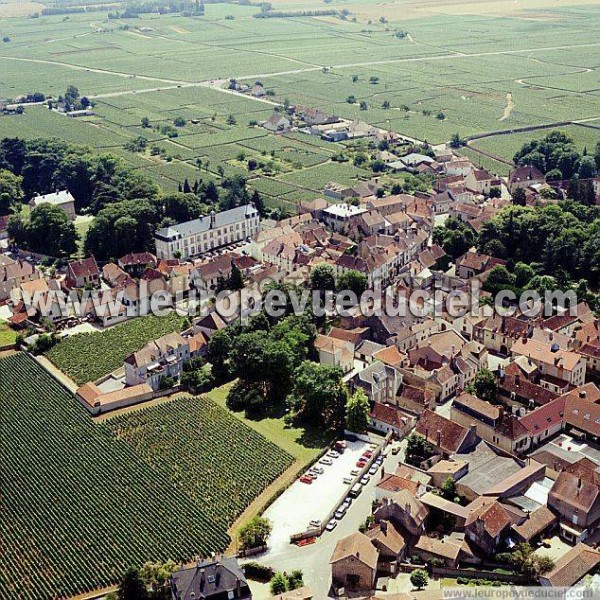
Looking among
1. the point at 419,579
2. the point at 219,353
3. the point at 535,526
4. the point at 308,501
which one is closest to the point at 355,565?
the point at 419,579

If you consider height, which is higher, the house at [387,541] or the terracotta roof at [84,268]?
the terracotta roof at [84,268]

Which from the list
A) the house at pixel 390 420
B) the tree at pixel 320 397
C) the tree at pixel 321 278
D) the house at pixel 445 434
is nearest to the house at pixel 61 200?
the tree at pixel 321 278

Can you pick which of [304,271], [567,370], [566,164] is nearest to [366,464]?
[567,370]

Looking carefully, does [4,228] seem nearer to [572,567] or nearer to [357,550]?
[357,550]

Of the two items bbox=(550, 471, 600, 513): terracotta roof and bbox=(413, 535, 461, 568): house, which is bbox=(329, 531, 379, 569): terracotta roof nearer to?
bbox=(413, 535, 461, 568): house

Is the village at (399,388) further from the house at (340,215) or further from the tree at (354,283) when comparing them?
the tree at (354,283)
